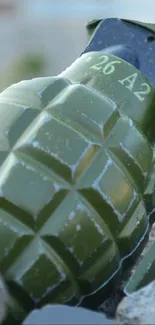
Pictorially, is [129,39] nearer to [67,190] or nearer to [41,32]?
[67,190]

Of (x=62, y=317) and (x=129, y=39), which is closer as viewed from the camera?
(x=62, y=317)

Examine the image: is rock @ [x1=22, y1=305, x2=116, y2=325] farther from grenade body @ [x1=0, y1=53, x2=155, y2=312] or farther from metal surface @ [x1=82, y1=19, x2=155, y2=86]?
metal surface @ [x1=82, y1=19, x2=155, y2=86]

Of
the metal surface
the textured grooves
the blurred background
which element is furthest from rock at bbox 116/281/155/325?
the blurred background

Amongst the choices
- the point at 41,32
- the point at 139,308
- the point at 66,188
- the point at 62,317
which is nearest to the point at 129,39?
the point at 66,188

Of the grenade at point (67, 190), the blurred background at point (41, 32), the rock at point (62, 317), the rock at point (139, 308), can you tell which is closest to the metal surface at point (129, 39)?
the grenade at point (67, 190)

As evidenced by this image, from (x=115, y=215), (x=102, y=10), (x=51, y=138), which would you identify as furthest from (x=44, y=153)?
(x=102, y=10)

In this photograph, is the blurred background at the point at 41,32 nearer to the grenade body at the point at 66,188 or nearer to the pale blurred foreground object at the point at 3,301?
the grenade body at the point at 66,188
